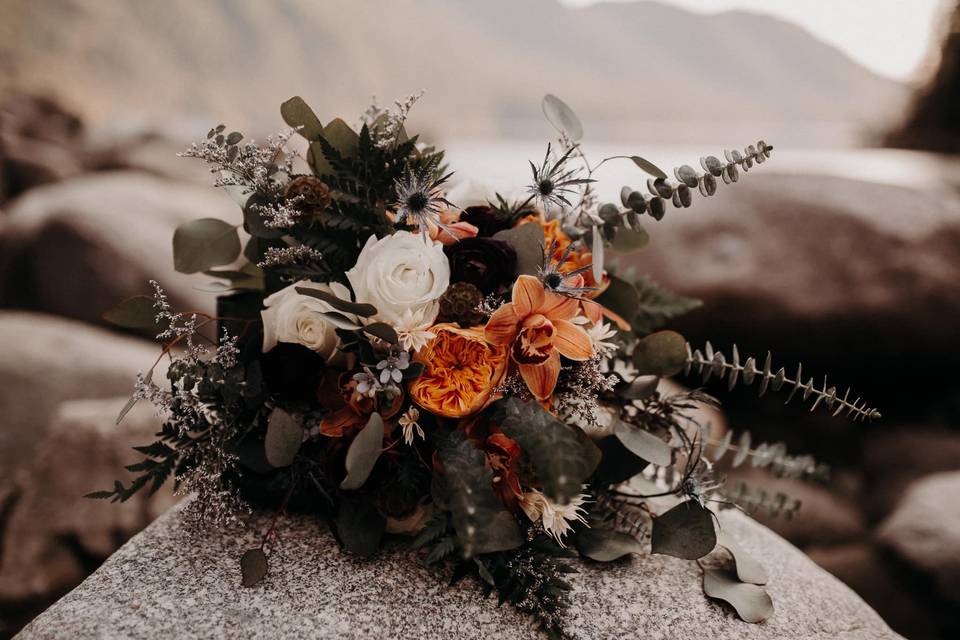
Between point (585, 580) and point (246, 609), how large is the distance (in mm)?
Result: 513

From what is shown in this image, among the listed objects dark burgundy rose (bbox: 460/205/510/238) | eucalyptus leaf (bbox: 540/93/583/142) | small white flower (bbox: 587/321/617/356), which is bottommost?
small white flower (bbox: 587/321/617/356)

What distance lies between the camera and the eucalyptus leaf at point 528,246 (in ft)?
3.50

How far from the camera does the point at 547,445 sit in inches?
32.4

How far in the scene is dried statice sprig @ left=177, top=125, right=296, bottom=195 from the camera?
1.08 meters

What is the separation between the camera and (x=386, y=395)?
3.21 ft

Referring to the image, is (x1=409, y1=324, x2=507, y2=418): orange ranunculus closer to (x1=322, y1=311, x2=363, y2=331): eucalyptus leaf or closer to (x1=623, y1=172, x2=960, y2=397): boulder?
(x1=322, y1=311, x2=363, y2=331): eucalyptus leaf

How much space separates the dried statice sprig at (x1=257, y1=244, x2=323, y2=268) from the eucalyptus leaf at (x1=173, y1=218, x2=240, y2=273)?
171 millimetres

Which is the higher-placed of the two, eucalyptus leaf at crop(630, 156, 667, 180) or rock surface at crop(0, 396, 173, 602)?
eucalyptus leaf at crop(630, 156, 667, 180)

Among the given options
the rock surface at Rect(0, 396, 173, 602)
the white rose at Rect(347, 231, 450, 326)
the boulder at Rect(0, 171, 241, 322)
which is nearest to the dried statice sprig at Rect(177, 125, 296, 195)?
the white rose at Rect(347, 231, 450, 326)

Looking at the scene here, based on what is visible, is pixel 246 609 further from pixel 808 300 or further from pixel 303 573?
pixel 808 300

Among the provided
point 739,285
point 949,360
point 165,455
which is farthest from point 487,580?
point 949,360

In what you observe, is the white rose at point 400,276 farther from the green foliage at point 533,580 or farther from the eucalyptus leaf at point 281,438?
the green foliage at point 533,580

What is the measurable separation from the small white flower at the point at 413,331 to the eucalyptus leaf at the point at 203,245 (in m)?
0.44

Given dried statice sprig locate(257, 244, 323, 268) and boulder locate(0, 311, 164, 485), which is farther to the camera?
boulder locate(0, 311, 164, 485)
